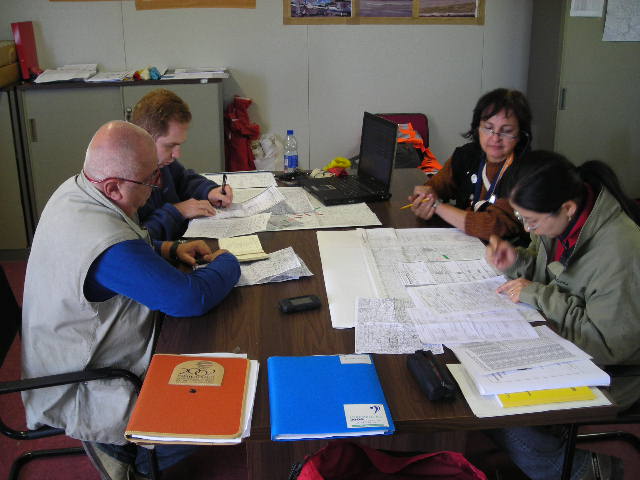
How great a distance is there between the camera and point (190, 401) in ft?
4.13

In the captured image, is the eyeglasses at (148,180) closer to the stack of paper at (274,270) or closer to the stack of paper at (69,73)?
the stack of paper at (274,270)

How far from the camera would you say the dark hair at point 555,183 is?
1641mm

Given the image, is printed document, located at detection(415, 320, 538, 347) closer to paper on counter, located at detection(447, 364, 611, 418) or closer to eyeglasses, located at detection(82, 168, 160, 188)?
paper on counter, located at detection(447, 364, 611, 418)

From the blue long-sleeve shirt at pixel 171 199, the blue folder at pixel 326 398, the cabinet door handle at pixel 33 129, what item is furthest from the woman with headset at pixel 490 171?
the cabinet door handle at pixel 33 129

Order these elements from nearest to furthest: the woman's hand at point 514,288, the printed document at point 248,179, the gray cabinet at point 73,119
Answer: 1. the woman's hand at point 514,288
2. the printed document at point 248,179
3. the gray cabinet at point 73,119

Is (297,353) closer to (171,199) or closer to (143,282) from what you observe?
(143,282)

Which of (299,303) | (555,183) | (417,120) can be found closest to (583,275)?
(555,183)

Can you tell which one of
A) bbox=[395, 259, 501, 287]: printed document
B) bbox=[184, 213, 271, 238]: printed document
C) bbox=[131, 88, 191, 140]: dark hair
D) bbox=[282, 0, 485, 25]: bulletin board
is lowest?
bbox=[395, 259, 501, 287]: printed document

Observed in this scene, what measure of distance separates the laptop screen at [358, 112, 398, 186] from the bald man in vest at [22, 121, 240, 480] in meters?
1.09

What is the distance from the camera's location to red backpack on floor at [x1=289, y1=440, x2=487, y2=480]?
1.17 m

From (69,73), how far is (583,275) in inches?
139

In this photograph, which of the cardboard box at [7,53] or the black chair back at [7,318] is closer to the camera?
the black chair back at [7,318]

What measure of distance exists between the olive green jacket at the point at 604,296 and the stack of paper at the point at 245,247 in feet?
2.66

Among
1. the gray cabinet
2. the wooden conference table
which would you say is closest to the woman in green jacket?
the wooden conference table
